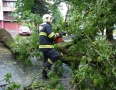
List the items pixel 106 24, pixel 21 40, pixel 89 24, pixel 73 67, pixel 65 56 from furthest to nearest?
pixel 21 40 → pixel 65 56 → pixel 73 67 → pixel 106 24 → pixel 89 24

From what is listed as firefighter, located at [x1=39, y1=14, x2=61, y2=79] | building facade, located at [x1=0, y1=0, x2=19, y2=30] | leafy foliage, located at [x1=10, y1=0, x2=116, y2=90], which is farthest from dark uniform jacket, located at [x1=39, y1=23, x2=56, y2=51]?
building facade, located at [x1=0, y1=0, x2=19, y2=30]

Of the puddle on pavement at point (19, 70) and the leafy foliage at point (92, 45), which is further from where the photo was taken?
the puddle on pavement at point (19, 70)

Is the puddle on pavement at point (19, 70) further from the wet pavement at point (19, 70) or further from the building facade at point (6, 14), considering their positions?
the building facade at point (6, 14)

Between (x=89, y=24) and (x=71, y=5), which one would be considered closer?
(x=89, y=24)

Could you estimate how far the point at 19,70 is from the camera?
5.44 metres

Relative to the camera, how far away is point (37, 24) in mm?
5129

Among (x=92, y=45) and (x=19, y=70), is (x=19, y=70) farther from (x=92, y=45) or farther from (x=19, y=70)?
(x=92, y=45)

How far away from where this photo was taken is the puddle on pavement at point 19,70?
4609mm

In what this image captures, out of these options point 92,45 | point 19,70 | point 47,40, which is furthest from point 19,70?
point 92,45

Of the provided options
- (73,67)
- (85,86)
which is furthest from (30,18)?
(85,86)

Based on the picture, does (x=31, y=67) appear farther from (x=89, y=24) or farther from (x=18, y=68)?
(x=89, y=24)

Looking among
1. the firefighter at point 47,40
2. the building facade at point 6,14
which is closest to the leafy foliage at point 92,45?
the firefighter at point 47,40

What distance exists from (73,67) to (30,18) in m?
1.47

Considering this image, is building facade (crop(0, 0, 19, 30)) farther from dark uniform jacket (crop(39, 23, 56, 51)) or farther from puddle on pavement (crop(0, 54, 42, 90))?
dark uniform jacket (crop(39, 23, 56, 51))
